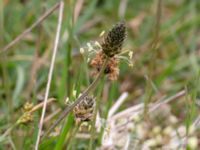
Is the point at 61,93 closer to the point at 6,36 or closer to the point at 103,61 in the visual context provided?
the point at 6,36

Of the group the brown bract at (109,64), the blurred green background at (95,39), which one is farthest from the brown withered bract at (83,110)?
the blurred green background at (95,39)

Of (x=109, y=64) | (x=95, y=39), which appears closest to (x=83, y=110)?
(x=109, y=64)

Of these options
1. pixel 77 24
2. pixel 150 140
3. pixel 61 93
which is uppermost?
pixel 77 24

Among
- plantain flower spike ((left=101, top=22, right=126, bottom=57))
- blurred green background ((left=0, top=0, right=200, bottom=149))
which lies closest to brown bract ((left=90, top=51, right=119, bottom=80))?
plantain flower spike ((left=101, top=22, right=126, bottom=57))

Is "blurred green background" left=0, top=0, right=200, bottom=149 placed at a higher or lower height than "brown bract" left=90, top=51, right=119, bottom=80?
higher

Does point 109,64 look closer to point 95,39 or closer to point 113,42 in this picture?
point 113,42

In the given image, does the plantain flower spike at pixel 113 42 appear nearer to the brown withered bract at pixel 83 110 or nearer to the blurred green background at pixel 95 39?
the brown withered bract at pixel 83 110

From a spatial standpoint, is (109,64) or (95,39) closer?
(109,64)

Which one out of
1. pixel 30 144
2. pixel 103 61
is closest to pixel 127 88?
pixel 30 144

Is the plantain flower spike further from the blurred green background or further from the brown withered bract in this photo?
the blurred green background
